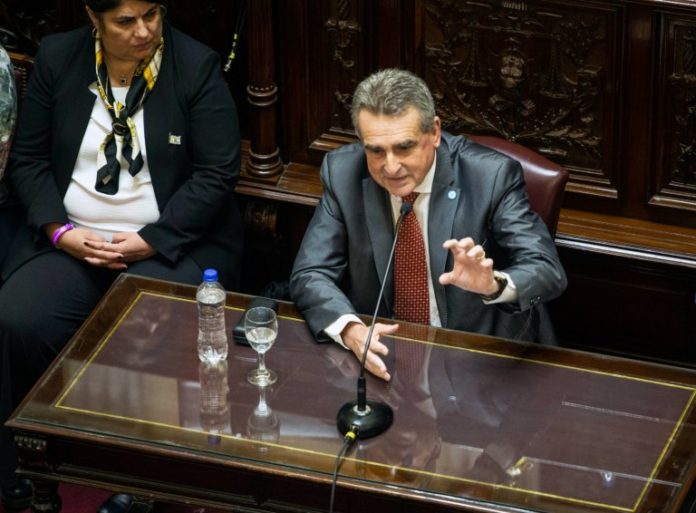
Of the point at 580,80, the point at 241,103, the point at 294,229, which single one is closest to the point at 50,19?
the point at 241,103

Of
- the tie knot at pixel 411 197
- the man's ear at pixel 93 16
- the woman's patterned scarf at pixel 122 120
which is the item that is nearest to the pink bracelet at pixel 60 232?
the woman's patterned scarf at pixel 122 120

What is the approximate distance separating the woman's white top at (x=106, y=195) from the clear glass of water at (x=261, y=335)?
0.86 meters

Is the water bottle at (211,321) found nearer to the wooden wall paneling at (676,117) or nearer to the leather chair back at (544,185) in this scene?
the leather chair back at (544,185)

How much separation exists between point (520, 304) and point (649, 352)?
1.16 metres

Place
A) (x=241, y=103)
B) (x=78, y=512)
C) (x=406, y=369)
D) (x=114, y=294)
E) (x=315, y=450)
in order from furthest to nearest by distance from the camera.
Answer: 1. (x=241, y=103)
2. (x=78, y=512)
3. (x=114, y=294)
4. (x=406, y=369)
5. (x=315, y=450)

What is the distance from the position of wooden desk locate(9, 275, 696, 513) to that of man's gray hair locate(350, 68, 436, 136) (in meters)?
0.52

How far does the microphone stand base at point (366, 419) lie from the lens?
3230 millimetres

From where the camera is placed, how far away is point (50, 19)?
4.82 meters

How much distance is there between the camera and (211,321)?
3613mm

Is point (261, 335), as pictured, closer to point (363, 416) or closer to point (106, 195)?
point (363, 416)

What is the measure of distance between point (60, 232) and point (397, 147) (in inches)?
45.9

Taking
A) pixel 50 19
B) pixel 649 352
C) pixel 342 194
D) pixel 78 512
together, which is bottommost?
pixel 78 512

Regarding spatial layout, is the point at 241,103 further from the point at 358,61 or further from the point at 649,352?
the point at 649,352

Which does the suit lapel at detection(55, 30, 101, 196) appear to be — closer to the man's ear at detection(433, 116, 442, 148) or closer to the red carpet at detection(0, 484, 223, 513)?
the red carpet at detection(0, 484, 223, 513)
